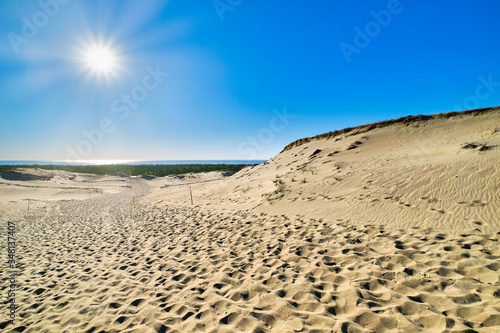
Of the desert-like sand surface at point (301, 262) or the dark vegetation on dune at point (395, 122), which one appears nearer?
the desert-like sand surface at point (301, 262)

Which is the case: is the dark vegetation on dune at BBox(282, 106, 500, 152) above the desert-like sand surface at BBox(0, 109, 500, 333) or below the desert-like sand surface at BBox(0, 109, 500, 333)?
above

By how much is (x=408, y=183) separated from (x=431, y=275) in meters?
6.75

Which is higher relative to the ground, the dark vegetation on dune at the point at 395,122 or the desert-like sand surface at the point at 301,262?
the dark vegetation on dune at the point at 395,122

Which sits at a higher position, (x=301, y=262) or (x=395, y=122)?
(x=395, y=122)

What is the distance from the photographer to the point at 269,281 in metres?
4.39

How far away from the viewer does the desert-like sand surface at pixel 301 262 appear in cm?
337

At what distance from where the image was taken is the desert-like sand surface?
132 inches

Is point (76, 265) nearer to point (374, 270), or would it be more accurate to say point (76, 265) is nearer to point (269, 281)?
point (269, 281)

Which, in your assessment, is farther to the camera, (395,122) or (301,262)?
(395,122)

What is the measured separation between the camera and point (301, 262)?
4.98 m

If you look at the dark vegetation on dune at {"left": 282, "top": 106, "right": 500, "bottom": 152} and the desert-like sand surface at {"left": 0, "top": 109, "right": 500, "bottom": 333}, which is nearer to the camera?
the desert-like sand surface at {"left": 0, "top": 109, "right": 500, "bottom": 333}

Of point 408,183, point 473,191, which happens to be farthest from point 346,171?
point 473,191

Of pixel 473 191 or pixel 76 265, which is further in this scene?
pixel 473 191

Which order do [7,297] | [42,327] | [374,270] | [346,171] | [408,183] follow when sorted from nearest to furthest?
[42,327], [374,270], [7,297], [408,183], [346,171]
